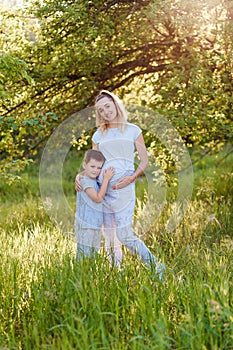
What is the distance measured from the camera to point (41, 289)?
3.38 meters

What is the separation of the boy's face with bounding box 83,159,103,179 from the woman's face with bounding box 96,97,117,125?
353 mm

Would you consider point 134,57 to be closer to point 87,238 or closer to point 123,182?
point 123,182

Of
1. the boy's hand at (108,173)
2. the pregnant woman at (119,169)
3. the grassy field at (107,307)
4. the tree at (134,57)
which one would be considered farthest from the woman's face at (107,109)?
the grassy field at (107,307)

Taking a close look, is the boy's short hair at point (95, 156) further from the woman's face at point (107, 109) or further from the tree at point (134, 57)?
the tree at point (134, 57)

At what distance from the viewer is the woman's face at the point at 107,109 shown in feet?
14.1

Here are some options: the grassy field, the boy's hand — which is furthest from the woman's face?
the grassy field

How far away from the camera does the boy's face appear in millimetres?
4230

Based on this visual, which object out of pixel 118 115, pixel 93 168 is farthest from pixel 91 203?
pixel 118 115

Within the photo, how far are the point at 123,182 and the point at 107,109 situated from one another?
566mm

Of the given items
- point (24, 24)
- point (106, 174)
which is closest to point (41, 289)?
point (106, 174)

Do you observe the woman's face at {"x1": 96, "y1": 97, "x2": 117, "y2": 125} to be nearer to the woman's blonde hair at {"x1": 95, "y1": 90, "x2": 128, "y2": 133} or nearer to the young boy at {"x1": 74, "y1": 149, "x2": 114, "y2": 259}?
the woman's blonde hair at {"x1": 95, "y1": 90, "x2": 128, "y2": 133}

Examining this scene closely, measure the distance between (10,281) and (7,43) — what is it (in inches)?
118

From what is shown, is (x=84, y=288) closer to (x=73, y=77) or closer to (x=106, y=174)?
(x=106, y=174)

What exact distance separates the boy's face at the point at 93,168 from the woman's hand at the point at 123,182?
6.5 inches
